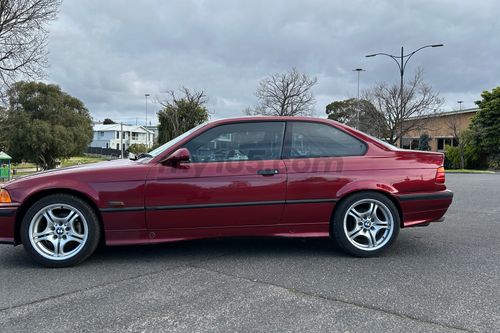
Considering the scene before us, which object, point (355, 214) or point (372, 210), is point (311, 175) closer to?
point (355, 214)

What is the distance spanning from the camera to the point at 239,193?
4.18 metres

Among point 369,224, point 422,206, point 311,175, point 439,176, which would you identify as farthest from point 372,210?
point 439,176

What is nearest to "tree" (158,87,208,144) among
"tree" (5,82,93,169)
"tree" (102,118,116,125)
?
"tree" (5,82,93,169)

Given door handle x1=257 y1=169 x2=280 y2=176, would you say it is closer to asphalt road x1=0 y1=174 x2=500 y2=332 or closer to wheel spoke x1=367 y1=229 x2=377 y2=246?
asphalt road x1=0 y1=174 x2=500 y2=332

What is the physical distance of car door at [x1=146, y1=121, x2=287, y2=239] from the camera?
13.5ft

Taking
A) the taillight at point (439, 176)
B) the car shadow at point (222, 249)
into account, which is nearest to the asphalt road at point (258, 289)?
the car shadow at point (222, 249)

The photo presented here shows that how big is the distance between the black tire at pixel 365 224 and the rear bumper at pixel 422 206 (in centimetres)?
13

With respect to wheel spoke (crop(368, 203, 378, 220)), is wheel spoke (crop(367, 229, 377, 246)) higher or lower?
lower

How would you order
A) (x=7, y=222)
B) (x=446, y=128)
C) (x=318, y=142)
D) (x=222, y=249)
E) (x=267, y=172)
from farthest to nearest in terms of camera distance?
(x=446, y=128), (x=222, y=249), (x=318, y=142), (x=267, y=172), (x=7, y=222)

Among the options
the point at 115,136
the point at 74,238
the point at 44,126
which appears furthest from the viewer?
the point at 115,136

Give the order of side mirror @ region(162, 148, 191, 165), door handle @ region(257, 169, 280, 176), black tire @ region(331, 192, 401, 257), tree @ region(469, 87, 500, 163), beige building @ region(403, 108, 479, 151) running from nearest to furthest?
side mirror @ region(162, 148, 191, 165) < door handle @ region(257, 169, 280, 176) < black tire @ region(331, 192, 401, 257) < tree @ region(469, 87, 500, 163) < beige building @ region(403, 108, 479, 151)

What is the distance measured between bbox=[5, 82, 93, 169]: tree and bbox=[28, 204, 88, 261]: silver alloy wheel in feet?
123

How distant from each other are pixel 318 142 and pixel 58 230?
287 cm

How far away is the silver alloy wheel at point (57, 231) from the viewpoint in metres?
4.04
